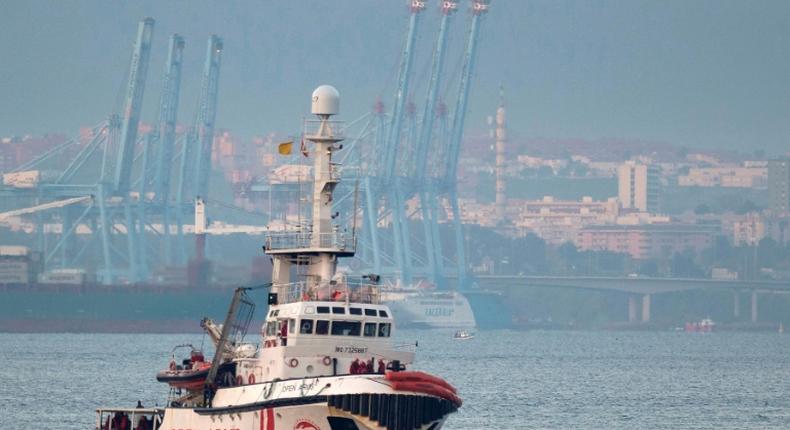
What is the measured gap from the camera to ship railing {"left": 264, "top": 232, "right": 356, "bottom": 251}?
162ft

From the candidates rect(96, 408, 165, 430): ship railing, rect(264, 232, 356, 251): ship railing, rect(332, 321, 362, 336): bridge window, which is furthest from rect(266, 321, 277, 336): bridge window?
rect(96, 408, 165, 430): ship railing

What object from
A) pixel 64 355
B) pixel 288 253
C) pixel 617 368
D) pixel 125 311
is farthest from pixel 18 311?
pixel 288 253

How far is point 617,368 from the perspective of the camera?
391 ft

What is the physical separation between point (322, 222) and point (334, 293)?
2.30m

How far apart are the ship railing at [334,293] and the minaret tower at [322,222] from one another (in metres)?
0.26

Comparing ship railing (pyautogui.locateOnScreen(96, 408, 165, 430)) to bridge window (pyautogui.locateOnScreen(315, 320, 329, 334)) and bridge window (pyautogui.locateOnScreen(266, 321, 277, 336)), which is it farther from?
bridge window (pyautogui.locateOnScreen(315, 320, 329, 334))

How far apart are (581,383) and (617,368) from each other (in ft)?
67.1

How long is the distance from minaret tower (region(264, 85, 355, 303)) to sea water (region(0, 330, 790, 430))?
345 centimetres

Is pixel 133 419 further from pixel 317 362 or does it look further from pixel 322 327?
pixel 322 327

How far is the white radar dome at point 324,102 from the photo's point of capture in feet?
163

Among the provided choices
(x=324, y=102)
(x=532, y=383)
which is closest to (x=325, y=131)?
(x=324, y=102)

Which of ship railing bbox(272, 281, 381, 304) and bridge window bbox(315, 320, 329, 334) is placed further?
ship railing bbox(272, 281, 381, 304)

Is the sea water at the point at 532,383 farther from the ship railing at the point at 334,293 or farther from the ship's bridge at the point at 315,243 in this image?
the ship's bridge at the point at 315,243

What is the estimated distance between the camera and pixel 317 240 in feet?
162
